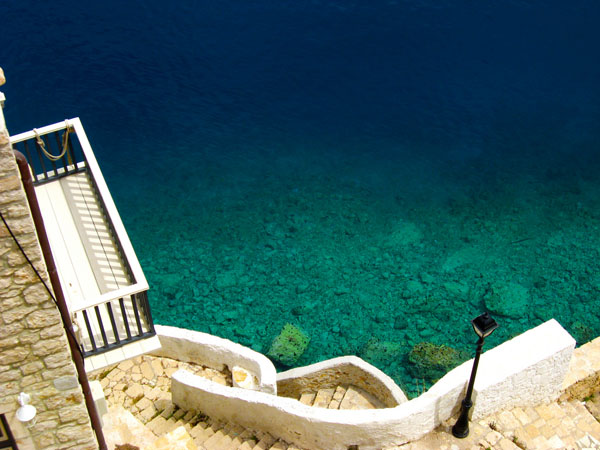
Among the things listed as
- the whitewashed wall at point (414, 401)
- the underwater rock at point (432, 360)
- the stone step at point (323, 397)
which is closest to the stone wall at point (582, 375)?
the whitewashed wall at point (414, 401)

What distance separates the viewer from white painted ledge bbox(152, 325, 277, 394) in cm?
1084

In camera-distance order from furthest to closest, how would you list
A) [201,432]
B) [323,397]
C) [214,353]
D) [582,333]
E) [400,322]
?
[400,322] → [582,333] → [323,397] → [214,353] → [201,432]

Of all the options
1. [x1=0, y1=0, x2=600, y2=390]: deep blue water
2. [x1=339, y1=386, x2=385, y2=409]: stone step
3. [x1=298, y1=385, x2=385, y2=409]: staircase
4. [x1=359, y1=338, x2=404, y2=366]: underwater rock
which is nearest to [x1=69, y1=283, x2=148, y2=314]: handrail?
[x1=298, y1=385, x2=385, y2=409]: staircase

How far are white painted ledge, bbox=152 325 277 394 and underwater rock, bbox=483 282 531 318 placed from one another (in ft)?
23.1

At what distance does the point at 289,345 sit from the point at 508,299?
563 centimetres

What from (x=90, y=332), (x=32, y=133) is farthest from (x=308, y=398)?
(x=32, y=133)

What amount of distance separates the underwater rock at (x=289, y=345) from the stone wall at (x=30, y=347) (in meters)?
7.23

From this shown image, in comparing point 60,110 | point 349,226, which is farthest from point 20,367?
point 60,110

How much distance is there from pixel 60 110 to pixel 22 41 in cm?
418

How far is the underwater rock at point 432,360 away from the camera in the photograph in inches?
557

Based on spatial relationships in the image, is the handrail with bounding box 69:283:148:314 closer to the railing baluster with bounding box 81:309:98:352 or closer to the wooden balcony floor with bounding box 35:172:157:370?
the railing baluster with bounding box 81:309:98:352

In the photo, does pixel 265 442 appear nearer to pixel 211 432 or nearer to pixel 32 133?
pixel 211 432

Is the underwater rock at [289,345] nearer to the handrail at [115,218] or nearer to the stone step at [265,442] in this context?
the stone step at [265,442]

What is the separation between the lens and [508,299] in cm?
1614
